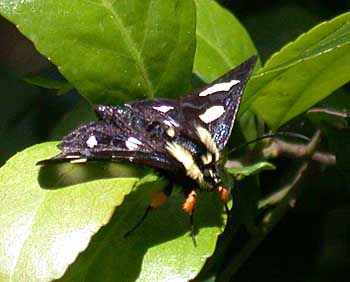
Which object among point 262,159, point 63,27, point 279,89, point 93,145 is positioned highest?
point 63,27

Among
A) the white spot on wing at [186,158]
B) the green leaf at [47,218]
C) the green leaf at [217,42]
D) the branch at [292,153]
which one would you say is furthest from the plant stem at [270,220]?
the green leaf at [47,218]

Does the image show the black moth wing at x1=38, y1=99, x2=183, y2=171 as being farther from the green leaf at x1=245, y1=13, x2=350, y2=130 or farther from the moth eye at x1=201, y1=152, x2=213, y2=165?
the green leaf at x1=245, y1=13, x2=350, y2=130

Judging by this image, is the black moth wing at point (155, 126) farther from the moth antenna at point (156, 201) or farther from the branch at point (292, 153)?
the branch at point (292, 153)

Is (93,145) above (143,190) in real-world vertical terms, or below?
above

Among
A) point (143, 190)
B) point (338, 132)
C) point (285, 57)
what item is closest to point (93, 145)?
point (143, 190)

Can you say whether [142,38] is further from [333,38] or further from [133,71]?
[333,38]

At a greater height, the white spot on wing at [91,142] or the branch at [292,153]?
the white spot on wing at [91,142]


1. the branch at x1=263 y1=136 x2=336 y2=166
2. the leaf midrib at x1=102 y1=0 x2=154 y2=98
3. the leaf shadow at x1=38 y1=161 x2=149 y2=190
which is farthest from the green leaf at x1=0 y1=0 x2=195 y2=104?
the branch at x1=263 y1=136 x2=336 y2=166
